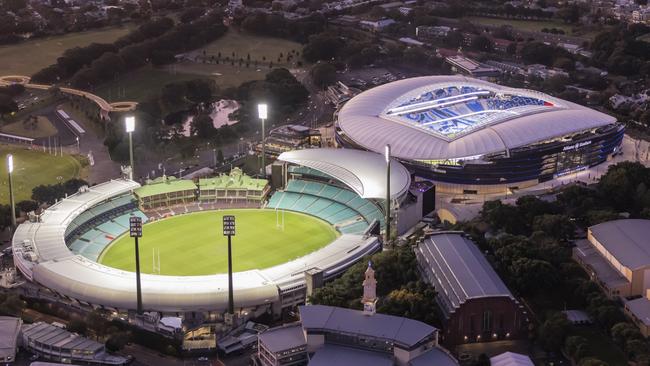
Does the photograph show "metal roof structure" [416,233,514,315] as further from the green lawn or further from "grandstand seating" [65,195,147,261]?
the green lawn

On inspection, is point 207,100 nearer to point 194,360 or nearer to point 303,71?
point 303,71

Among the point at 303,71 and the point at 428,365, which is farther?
the point at 303,71

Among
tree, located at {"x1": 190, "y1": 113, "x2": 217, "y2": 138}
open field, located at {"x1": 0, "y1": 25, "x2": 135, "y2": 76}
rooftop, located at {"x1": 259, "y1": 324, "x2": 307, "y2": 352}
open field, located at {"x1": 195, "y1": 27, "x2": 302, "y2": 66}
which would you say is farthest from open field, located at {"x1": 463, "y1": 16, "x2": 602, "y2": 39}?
rooftop, located at {"x1": 259, "y1": 324, "x2": 307, "y2": 352}

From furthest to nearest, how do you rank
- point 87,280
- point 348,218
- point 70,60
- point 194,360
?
point 70,60 < point 348,218 < point 87,280 < point 194,360

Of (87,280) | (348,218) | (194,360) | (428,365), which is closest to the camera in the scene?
(428,365)

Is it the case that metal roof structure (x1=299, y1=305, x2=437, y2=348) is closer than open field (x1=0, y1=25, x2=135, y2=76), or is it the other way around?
metal roof structure (x1=299, y1=305, x2=437, y2=348)

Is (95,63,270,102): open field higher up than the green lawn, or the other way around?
the green lawn

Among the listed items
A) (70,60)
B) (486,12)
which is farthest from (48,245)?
(486,12)
